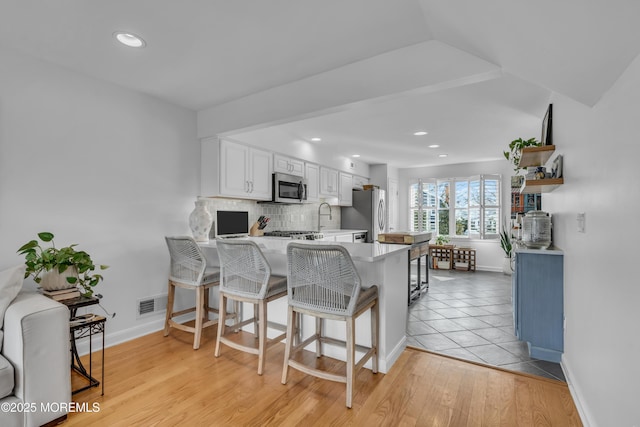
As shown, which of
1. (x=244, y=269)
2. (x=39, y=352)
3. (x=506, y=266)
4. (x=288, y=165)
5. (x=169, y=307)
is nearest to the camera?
(x=39, y=352)

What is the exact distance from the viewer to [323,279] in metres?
2.03

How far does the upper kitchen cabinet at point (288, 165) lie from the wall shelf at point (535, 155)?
2864 millimetres

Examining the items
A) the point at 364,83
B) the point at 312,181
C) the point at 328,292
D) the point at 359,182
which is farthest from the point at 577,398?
the point at 359,182

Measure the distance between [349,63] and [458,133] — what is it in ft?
8.82

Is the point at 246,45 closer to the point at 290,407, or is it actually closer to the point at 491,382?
the point at 290,407

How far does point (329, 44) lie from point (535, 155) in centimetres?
208

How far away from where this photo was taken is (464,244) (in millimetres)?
7031

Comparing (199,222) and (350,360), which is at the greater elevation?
(199,222)

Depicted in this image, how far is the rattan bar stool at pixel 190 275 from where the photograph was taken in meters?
2.73

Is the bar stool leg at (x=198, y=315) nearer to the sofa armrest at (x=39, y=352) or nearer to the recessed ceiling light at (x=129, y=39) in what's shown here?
the sofa armrest at (x=39, y=352)

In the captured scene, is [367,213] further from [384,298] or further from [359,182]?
[384,298]

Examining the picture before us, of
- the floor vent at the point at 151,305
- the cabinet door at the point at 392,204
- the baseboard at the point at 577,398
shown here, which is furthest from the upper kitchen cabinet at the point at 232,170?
the cabinet door at the point at 392,204

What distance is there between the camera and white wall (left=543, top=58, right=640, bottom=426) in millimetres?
1157

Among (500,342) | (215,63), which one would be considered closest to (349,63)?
(215,63)
